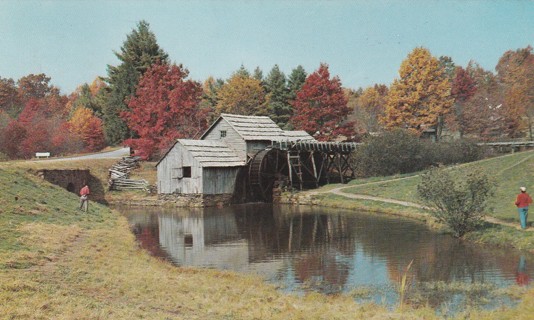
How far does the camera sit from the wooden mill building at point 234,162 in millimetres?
35844

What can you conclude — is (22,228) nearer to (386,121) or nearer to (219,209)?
(219,209)

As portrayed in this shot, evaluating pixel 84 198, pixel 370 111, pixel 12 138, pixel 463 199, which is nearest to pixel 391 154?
pixel 463 199

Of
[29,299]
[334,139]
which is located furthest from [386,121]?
[29,299]

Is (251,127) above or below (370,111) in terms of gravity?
below

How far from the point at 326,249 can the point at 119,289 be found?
929 cm

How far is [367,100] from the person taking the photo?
92688 millimetres

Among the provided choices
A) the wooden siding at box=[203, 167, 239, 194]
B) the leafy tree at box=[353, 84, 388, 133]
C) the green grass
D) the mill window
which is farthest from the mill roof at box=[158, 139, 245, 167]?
the leafy tree at box=[353, 84, 388, 133]

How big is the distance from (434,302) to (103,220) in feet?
58.6

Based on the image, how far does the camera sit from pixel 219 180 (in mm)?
36250

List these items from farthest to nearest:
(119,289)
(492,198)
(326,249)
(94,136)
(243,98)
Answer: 1. (243,98)
2. (94,136)
3. (492,198)
4. (326,249)
5. (119,289)

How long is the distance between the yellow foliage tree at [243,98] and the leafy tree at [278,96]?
1.71m

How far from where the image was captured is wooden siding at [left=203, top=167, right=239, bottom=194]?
116 feet

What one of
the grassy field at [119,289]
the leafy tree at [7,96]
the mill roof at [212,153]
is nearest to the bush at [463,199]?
the grassy field at [119,289]

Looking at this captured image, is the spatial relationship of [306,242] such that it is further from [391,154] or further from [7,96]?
[7,96]
